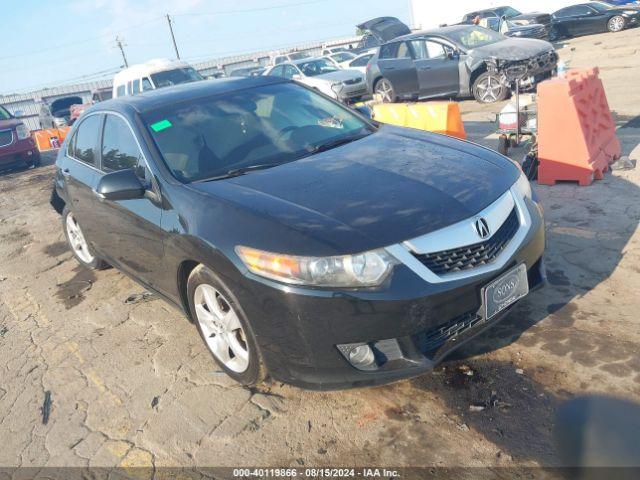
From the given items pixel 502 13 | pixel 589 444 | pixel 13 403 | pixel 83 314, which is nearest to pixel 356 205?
pixel 589 444

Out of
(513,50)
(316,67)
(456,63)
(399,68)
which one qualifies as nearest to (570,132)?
(513,50)

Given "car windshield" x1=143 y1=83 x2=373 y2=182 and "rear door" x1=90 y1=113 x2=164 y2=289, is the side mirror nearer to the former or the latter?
"rear door" x1=90 y1=113 x2=164 y2=289

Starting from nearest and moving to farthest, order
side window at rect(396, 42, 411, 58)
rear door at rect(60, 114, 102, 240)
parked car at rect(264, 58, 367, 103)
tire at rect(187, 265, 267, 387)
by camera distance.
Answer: tire at rect(187, 265, 267, 387) < rear door at rect(60, 114, 102, 240) < side window at rect(396, 42, 411, 58) < parked car at rect(264, 58, 367, 103)

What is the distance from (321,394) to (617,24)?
75.6 ft

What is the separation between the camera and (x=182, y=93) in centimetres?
407

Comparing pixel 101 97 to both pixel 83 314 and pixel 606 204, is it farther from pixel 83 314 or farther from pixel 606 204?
pixel 606 204

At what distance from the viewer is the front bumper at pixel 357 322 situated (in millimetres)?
2449

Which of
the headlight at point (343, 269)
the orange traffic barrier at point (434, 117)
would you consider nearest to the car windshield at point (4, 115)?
the orange traffic barrier at point (434, 117)

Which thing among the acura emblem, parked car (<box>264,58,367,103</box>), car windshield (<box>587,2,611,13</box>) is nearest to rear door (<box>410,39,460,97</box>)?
parked car (<box>264,58,367,103</box>)

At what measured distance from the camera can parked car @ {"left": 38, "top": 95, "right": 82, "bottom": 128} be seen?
21844mm

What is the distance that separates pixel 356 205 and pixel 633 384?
1612 millimetres

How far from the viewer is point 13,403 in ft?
11.4

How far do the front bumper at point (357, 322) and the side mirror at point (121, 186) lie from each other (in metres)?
1.11

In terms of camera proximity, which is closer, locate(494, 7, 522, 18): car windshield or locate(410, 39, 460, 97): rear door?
locate(410, 39, 460, 97): rear door
